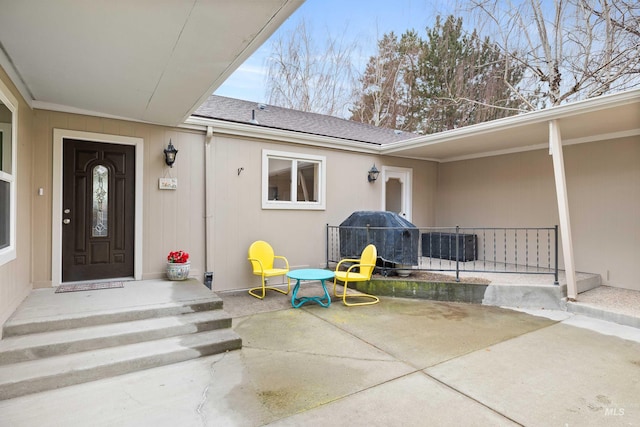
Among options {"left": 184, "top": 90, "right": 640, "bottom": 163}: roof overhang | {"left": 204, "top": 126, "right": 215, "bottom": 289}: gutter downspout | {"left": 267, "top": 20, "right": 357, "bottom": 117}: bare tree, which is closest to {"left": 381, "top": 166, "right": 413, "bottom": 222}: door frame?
{"left": 184, "top": 90, "right": 640, "bottom": 163}: roof overhang

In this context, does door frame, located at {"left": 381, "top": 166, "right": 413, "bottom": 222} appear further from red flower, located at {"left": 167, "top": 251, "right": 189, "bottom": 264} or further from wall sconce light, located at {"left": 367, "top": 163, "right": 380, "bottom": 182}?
red flower, located at {"left": 167, "top": 251, "right": 189, "bottom": 264}

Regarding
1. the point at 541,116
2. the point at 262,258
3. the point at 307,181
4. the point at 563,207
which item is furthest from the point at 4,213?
the point at 563,207

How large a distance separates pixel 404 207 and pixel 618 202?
3660 millimetres

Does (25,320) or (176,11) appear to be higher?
(176,11)

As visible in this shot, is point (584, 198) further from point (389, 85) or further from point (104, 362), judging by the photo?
point (389, 85)

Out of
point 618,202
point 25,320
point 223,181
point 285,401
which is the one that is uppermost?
point 223,181

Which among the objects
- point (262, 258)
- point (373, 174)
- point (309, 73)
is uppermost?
point (309, 73)

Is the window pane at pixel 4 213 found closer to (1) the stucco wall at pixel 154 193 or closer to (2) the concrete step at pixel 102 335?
(2) the concrete step at pixel 102 335

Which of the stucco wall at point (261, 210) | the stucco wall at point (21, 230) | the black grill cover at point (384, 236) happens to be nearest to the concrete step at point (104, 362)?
the stucco wall at point (21, 230)

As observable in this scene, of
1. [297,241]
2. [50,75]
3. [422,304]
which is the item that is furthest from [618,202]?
[50,75]

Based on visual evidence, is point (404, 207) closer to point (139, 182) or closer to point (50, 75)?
point (139, 182)

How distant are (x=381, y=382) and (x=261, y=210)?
12.0 ft

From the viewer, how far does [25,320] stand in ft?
9.96

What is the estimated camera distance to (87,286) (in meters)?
4.26
